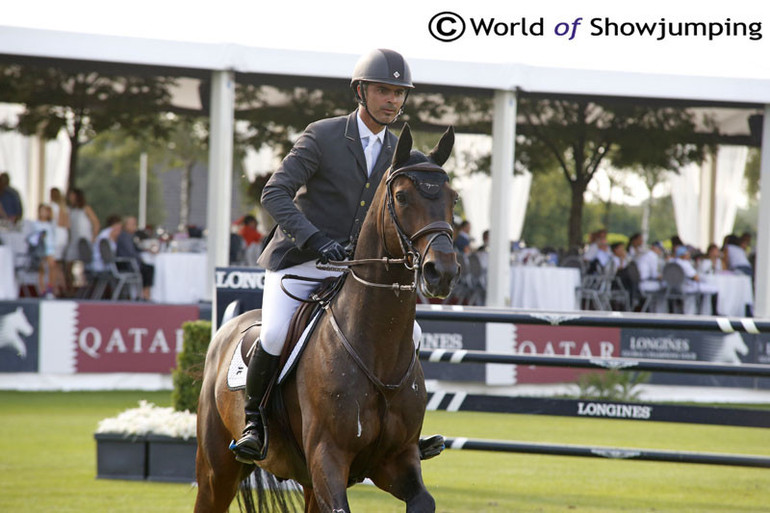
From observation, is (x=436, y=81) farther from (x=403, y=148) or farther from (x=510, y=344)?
(x=403, y=148)

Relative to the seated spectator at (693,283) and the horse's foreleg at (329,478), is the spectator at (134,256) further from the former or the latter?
the horse's foreleg at (329,478)

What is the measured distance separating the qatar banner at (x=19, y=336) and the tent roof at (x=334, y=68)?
3787 millimetres

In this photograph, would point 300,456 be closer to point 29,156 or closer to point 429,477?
point 429,477

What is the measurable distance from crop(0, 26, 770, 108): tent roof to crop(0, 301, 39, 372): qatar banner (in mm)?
3787

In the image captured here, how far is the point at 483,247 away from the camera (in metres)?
18.9

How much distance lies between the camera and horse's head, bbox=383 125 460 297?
325 centimetres

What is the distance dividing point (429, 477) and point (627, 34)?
34.8ft

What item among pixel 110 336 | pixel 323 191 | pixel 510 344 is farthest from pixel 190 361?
pixel 510 344

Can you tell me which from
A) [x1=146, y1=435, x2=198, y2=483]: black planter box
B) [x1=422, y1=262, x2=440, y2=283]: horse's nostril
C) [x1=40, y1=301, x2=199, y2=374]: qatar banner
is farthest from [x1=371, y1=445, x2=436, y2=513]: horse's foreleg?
[x1=40, y1=301, x2=199, y2=374]: qatar banner

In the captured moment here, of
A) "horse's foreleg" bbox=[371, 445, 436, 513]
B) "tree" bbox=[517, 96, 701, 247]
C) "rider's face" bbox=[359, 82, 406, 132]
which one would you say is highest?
"tree" bbox=[517, 96, 701, 247]

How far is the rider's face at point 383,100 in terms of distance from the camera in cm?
416

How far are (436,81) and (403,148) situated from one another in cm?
1148

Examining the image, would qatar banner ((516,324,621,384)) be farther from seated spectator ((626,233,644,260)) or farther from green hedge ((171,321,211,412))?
green hedge ((171,321,211,412))

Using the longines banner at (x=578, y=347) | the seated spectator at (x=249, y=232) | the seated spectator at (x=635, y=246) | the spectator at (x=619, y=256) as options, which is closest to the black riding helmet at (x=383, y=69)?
the longines banner at (x=578, y=347)
